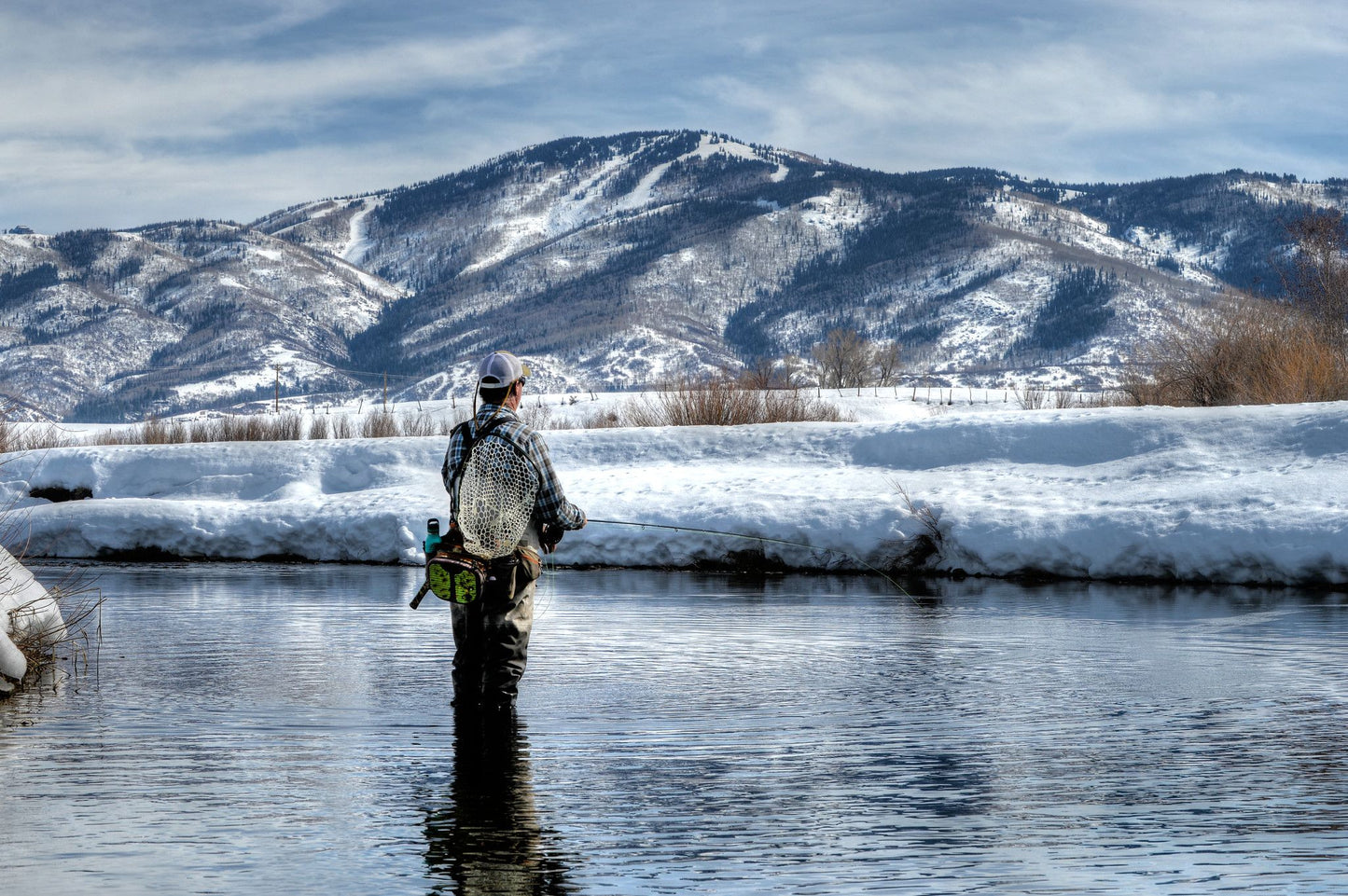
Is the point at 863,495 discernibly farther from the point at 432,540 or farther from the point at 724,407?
the point at 432,540

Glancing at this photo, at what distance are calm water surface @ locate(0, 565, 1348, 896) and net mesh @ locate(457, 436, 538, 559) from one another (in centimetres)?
92

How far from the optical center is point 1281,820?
18.4ft

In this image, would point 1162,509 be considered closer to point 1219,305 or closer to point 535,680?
point 535,680

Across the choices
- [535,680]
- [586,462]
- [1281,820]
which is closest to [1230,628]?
[535,680]

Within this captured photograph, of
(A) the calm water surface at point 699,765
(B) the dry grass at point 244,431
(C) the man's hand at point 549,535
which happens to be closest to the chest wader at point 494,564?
(C) the man's hand at point 549,535

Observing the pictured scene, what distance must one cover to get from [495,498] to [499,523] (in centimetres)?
12

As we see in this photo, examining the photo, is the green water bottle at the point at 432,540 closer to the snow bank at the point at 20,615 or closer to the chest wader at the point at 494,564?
the chest wader at the point at 494,564

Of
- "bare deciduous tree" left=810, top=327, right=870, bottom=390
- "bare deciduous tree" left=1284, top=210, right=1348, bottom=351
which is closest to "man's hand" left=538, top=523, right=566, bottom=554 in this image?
"bare deciduous tree" left=1284, top=210, right=1348, bottom=351

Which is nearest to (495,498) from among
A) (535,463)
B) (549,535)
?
(535,463)

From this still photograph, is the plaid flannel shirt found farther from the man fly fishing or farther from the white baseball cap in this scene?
the white baseball cap

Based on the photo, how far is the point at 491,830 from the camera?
18.1ft

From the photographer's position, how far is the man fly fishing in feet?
24.5

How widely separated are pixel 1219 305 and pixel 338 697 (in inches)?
1012

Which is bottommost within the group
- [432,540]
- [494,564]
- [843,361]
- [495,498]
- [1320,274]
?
[494,564]
